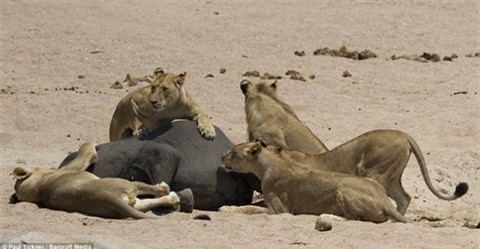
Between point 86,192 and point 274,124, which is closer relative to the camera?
point 86,192

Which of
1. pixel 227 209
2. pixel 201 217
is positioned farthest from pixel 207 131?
pixel 201 217

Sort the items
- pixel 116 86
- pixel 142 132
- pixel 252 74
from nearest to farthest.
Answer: pixel 142 132 → pixel 116 86 → pixel 252 74

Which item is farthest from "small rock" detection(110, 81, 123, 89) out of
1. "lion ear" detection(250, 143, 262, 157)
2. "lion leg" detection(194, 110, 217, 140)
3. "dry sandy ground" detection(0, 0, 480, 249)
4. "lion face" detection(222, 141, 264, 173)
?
"lion ear" detection(250, 143, 262, 157)

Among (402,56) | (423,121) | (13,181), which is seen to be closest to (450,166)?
(423,121)

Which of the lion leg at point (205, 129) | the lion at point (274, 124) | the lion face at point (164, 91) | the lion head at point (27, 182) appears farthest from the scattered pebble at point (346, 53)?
the lion head at point (27, 182)

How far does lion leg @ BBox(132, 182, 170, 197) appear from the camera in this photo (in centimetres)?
1084

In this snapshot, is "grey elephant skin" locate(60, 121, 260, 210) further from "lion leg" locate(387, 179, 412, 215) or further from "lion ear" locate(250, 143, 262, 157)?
"lion leg" locate(387, 179, 412, 215)

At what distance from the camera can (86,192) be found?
10562 mm

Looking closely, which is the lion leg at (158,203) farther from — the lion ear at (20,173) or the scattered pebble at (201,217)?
the lion ear at (20,173)

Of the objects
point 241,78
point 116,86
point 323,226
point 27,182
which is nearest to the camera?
point 323,226

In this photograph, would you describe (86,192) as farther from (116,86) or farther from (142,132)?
(116,86)

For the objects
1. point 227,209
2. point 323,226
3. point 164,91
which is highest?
point 164,91

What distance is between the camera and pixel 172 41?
66.6 feet

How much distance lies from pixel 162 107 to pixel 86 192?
1551mm
